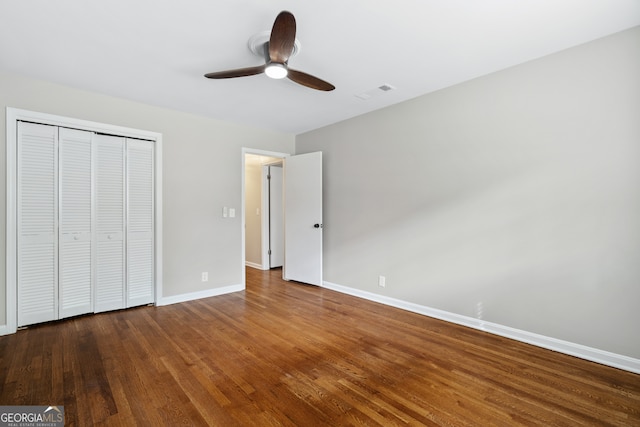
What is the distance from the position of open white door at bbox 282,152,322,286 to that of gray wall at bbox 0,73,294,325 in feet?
2.61

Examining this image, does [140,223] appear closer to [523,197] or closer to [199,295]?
[199,295]

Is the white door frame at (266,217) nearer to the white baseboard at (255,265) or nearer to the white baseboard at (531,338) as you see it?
the white baseboard at (255,265)

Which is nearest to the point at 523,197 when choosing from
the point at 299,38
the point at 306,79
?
the point at 306,79

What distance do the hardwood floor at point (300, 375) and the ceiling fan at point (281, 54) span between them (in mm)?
2230

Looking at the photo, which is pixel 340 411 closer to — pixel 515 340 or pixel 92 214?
pixel 515 340

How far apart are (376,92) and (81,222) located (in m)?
3.55

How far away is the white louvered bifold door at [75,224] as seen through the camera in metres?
3.13

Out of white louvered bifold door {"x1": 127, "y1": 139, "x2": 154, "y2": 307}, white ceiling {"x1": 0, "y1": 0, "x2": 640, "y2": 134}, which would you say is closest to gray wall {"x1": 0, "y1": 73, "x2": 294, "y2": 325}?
white louvered bifold door {"x1": 127, "y1": 139, "x2": 154, "y2": 307}

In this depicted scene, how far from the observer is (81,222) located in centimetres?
324

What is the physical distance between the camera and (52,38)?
223cm

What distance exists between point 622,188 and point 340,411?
259 centimetres
